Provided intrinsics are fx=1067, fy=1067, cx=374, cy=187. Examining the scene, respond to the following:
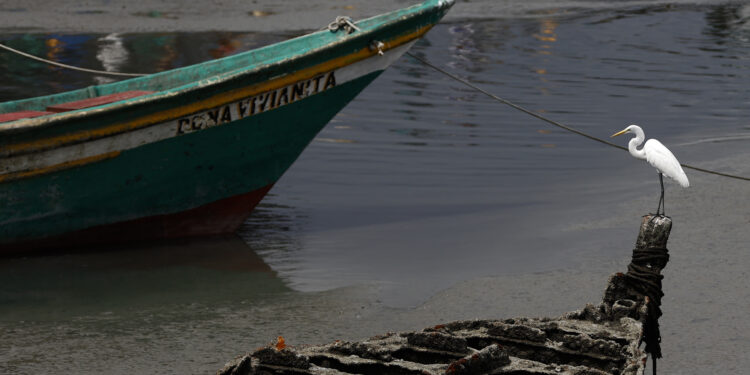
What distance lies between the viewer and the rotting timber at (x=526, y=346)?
153 inches

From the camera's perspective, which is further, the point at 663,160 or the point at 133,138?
the point at 133,138

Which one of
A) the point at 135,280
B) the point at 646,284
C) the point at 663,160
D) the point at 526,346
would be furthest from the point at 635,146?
the point at 135,280

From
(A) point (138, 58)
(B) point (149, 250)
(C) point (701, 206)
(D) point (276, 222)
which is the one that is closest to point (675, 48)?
(A) point (138, 58)

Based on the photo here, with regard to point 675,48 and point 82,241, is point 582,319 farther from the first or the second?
point 675,48

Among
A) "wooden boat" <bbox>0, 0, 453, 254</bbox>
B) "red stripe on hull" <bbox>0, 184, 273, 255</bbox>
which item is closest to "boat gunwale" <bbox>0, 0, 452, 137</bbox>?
"wooden boat" <bbox>0, 0, 453, 254</bbox>

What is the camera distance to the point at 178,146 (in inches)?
293

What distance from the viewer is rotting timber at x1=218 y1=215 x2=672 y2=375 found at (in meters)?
3.89

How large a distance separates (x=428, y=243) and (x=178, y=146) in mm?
1915

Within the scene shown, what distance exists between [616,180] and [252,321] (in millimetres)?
4301

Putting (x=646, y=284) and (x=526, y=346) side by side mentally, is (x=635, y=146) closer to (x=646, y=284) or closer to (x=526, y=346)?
(x=646, y=284)

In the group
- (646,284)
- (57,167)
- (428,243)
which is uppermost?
(57,167)

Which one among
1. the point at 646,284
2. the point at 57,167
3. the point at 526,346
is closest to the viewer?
the point at 526,346

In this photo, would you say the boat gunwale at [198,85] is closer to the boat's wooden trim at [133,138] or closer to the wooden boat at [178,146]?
the wooden boat at [178,146]

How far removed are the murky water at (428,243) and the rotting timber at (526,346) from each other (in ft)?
2.95
